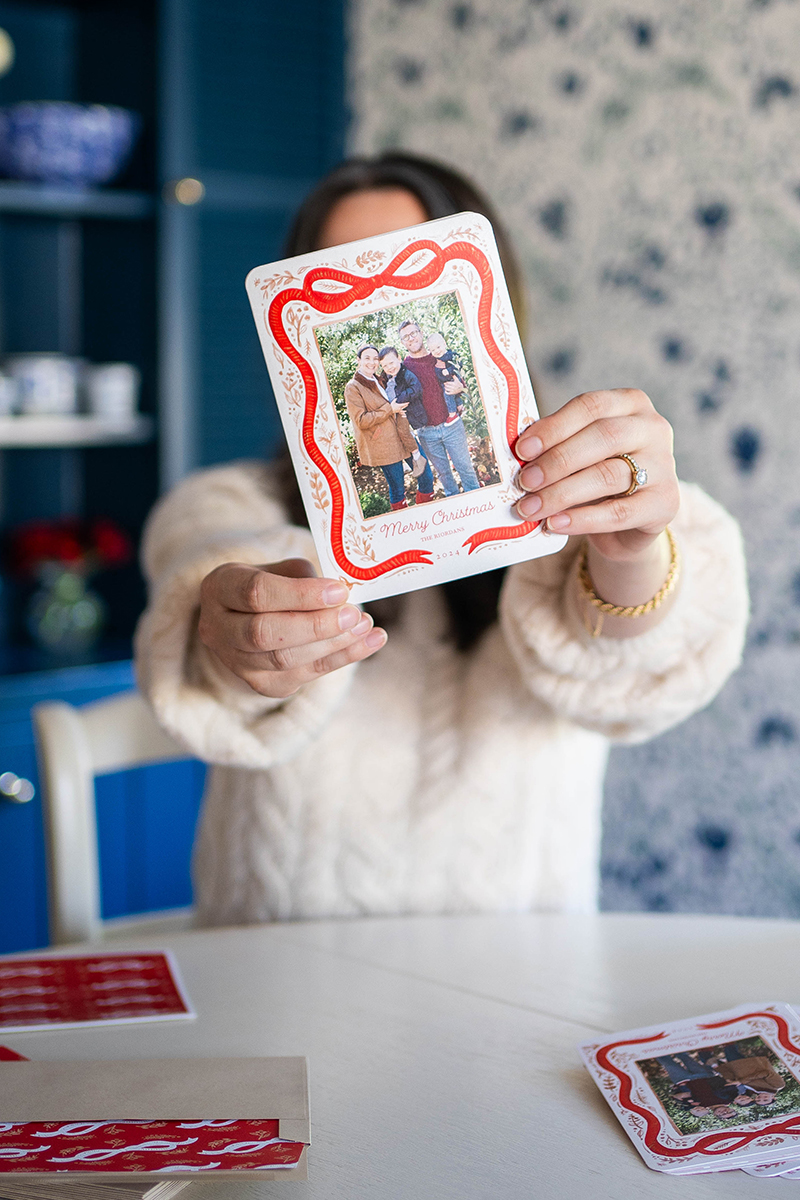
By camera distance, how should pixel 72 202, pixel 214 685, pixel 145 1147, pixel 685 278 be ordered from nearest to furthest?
pixel 145 1147 < pixel 214 685 < pixel 685 278 < pixel 72 202

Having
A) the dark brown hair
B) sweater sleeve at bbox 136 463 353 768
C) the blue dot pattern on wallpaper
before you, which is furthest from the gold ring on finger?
the blue dot pattern on wallpaper

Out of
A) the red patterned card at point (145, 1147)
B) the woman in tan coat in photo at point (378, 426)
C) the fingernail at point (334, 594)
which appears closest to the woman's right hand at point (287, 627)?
the fingernail at point (334, 594)

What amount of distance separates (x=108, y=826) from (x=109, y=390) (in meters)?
0.94

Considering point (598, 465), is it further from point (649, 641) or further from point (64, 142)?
point (64, 142)

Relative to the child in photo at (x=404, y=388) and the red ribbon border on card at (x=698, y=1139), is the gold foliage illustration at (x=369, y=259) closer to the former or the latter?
the child in photo at (x=404, y=388)

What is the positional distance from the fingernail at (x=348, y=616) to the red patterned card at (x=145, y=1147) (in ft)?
1.24

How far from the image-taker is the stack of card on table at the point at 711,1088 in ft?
2.42

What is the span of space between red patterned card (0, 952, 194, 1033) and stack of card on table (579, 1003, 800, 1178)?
380 mm

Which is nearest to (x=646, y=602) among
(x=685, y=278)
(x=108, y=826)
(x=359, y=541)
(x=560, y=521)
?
(x=560, y=521)

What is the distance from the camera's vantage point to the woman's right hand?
0.92 m

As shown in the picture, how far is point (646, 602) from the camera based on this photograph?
3.46 ft

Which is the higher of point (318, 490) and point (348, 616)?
point (318, 490)

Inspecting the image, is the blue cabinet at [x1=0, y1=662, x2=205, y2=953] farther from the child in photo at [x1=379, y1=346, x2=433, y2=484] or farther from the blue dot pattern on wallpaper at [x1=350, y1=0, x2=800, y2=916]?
the child in photo at [x1=379, y1=346, x2=433, y2=484]

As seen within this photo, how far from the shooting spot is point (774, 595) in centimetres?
218
